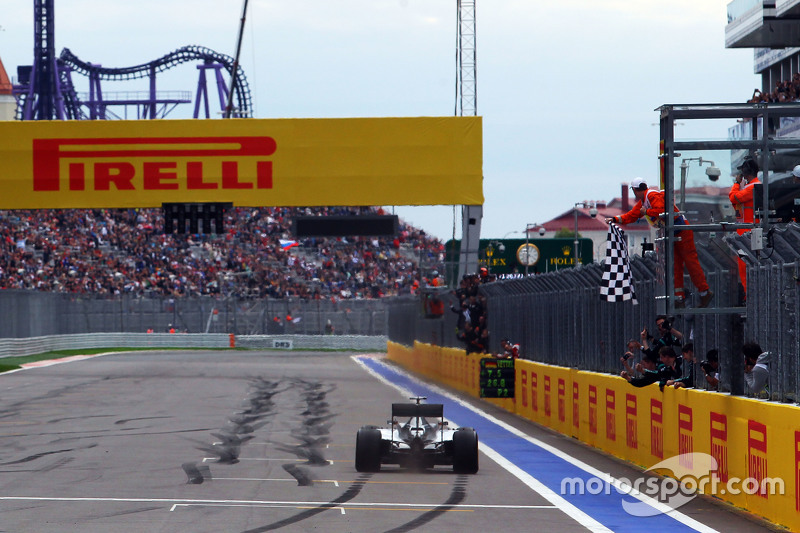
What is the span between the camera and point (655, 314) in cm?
1499

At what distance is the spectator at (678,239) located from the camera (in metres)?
12.1

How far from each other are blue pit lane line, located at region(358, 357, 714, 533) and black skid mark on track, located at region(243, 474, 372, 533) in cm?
185

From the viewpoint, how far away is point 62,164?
35.0m

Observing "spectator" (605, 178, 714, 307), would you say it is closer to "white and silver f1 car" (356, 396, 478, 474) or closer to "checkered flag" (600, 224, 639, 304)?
"checkered flag" (600, 224, 639, 304)

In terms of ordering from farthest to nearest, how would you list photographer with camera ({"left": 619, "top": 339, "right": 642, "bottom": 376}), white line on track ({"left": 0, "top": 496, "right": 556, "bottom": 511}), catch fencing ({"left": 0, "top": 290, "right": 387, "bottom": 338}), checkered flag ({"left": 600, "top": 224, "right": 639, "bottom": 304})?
catch fencing ({"left": 0, "top": 290, "right": 387, "bottom": 338})
photographer with camera ({"left": 619, "top": 339, "right": 642, "bottom": 376})
checkered flag ({"left": 600, "top": 224, "right": 639, "bottom": 304})
white line on track ({"left": 0, "top": 496, "right": 556, "bottom": 511})

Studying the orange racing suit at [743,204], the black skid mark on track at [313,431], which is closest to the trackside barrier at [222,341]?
the black skid mark on track at [313,431]

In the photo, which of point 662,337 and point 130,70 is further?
point 130,70

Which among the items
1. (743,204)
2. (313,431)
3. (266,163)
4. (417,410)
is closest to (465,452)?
(417,410)

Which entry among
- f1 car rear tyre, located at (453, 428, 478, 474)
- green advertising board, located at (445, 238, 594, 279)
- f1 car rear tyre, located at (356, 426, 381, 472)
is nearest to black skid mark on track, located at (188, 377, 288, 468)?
f1 car rear tyre, located at (356, 426, 381, 472)

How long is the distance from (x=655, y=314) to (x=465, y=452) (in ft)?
9.58

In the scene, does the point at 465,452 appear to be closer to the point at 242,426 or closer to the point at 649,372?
the point at 649,372

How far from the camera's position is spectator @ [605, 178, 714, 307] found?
12.1 meters

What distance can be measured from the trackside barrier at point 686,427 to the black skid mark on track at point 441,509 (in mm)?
2255

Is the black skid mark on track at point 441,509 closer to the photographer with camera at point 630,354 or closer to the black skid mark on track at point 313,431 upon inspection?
the black skid mark on track at point 313,431
